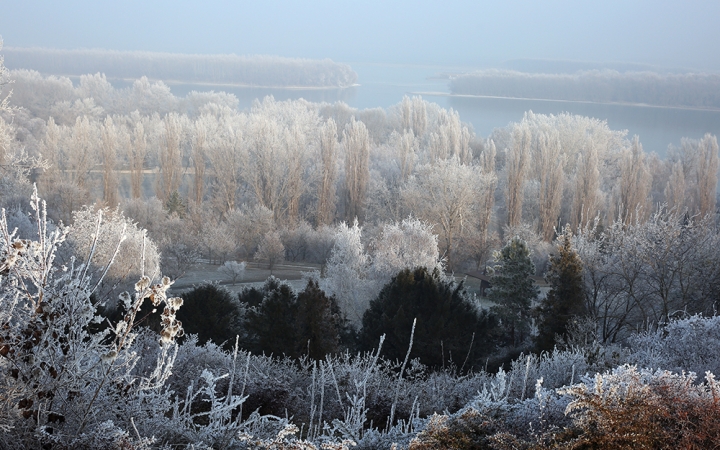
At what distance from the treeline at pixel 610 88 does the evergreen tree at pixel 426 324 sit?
187 ft

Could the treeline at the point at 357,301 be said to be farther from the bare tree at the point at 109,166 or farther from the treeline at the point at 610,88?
the treeline at the point at 610,88

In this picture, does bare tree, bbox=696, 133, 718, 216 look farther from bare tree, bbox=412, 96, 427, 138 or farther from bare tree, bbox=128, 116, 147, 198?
bare tree, bbox=128, 116, 147, 198

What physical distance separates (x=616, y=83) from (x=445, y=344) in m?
63.5

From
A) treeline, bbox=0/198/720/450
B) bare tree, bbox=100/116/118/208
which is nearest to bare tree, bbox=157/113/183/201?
bare tree, bbox=100/116/118/208

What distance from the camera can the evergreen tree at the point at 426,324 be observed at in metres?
13.1

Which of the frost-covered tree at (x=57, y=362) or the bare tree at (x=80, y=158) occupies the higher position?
the frost-covered tree at (x=57, y=362)

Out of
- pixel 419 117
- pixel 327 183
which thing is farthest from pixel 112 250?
pixel 419 117

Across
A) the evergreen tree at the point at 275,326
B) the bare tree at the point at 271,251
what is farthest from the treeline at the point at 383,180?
the evergreen tree at the point at 275,326

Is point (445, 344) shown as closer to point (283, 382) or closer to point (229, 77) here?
point (283, 382)

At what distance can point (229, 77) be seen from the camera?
87.5 meters

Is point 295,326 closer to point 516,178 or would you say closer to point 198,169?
point 516,178

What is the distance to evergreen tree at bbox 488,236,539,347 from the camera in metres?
18.0

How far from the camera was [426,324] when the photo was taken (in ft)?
44.8

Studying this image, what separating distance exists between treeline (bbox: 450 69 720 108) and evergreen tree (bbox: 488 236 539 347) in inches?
2060
